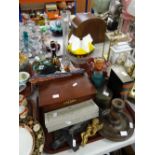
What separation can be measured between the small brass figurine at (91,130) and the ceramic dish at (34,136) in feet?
0.49

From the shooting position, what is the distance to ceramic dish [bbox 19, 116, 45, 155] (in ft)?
2.04

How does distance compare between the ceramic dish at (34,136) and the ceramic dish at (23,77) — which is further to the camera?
the ceramic dish at (23,77)

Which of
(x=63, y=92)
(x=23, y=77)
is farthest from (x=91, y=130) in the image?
(x=23, y=77)

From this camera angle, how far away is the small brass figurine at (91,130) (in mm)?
705

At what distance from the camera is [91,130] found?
Result: 2.38ft

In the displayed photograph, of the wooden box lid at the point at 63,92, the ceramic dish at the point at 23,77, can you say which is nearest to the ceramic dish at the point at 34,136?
the wooden box lid at the point at 63,92

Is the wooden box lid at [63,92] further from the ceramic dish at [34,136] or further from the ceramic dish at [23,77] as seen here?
the ceramic dish at [23,77]

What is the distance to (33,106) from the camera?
712mm

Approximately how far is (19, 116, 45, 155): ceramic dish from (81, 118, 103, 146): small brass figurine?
0.15 metres

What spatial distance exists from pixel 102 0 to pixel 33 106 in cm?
111

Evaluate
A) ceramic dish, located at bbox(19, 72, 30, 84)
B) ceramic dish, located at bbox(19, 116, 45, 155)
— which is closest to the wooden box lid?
ceramic dish, located at bbox(19, 116, 45, 155)
